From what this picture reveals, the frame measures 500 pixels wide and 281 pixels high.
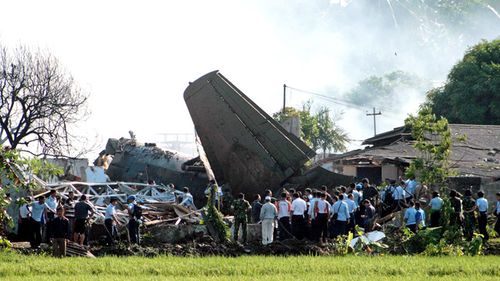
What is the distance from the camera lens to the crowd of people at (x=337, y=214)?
27.7m

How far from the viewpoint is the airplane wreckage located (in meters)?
36.9

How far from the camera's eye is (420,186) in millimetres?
33094

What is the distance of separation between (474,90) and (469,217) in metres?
34.6

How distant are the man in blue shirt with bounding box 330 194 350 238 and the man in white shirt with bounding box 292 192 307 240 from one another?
951 millimetres

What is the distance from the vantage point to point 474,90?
61.0 metres

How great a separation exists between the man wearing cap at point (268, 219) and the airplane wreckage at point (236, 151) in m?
8.37

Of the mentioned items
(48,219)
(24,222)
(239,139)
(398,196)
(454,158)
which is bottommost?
(24,222)

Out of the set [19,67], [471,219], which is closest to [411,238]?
[471,219]

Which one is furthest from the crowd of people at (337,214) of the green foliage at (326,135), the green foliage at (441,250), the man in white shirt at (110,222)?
the green foliage at (326,135)

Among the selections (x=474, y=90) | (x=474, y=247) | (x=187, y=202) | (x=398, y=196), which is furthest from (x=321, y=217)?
(x=474, y=90)

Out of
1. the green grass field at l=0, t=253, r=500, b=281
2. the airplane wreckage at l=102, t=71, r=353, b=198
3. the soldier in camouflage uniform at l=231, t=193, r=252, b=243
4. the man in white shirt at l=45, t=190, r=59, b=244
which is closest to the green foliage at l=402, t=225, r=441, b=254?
the green grass field at l=0, t=253, r=500, b=281

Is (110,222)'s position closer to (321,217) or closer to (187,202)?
(321,217)

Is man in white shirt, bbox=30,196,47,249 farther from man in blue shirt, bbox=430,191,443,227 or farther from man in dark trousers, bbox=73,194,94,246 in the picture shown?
man in blue shirt, bbox=430,191,443,227

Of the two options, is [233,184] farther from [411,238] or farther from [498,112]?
[498,112]
